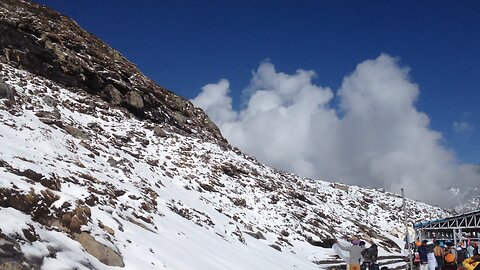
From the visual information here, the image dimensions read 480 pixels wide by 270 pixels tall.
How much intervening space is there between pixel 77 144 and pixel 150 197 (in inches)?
186

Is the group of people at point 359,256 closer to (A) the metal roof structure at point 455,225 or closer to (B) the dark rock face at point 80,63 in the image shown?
(A) the metal roof structure at point 455,225

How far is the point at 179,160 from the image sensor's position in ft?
85.1

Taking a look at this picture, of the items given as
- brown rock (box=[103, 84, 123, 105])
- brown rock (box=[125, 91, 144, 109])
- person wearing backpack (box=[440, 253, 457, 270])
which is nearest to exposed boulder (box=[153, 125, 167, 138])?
brown rock (box=[125, 91, 144, 109])

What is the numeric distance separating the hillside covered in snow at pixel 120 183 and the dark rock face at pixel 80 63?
108 mm

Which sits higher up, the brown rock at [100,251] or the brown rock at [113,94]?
the brown rock at [113,94]

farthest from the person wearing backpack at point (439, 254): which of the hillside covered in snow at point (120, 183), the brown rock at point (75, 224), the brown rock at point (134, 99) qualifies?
the brown rock at point (134, 99)

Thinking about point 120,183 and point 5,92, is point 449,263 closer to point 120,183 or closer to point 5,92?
point 120,183

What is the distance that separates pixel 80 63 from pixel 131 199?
21.7 meters

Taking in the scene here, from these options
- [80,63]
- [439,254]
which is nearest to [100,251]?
[439,254]

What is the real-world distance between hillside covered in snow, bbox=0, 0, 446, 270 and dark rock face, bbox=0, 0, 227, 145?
0.35 feet

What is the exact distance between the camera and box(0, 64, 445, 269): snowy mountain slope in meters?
7.63

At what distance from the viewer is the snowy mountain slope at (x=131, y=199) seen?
25.0 feet

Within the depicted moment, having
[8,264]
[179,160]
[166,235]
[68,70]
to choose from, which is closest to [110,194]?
[166,235]

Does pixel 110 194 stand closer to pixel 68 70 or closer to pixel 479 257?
pixel 479 257
